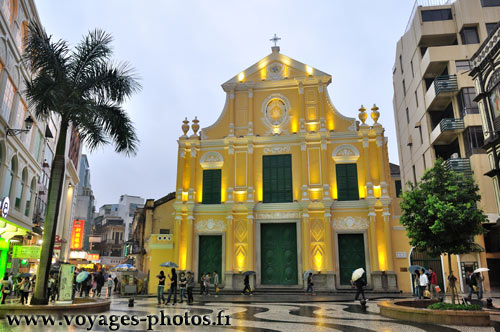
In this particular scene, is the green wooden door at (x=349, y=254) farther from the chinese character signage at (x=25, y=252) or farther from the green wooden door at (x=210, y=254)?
the chinese character signage at (x=25, y=252)

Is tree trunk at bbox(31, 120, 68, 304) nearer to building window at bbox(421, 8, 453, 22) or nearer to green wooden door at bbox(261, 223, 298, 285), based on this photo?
green wooden door at bbox(261, 223, 298, 285)

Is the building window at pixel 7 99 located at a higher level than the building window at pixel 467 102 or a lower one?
lower

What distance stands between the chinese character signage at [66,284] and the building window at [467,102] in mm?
25229

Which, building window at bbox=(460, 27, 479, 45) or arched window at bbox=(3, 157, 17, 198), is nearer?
arched window at bbox=(3, 157, 17, 198)

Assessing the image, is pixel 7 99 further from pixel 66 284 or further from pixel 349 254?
pixel 349 254

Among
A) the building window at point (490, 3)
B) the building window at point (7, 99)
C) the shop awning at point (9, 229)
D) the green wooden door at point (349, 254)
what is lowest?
the green wooden door at point (349, 254)

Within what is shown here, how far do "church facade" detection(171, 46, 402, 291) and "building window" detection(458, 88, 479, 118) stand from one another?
593 cm

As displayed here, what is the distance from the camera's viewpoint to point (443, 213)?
1285 centimetres

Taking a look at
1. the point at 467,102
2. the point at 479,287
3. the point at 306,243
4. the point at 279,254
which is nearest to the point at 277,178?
the point at 306,243

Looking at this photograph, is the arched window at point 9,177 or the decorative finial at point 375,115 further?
the decorative finial at point 375,115

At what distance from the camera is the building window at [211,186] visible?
88.4 feet

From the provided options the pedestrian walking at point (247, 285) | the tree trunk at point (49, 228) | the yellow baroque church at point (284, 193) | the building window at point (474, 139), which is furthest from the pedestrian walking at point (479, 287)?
the tree trunk at point (49, 228)

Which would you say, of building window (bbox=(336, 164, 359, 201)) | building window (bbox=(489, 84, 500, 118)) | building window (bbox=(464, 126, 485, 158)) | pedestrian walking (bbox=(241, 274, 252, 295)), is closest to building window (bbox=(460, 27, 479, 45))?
building window (bbox=(464, 126, 485, 158))

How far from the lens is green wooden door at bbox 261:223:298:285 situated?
80.6ft
